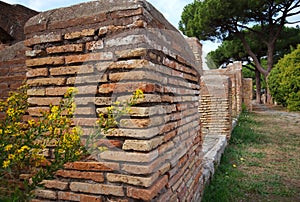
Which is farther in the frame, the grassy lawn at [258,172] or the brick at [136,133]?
the grassy lawn at [258,172]

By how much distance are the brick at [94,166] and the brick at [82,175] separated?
29 millimetres

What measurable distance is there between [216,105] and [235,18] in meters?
15.8

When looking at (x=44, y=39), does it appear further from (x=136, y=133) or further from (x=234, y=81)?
(x=234, y=81)

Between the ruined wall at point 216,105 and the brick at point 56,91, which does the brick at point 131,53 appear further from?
the ruined wall at point 216,105

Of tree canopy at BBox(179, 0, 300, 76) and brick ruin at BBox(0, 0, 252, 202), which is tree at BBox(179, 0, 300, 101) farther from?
brick ruin at BBox(0, 0, 252, 202)

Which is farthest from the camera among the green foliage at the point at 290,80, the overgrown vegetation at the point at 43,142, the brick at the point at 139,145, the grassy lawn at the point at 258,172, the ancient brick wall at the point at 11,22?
the green foliage at the point at 290,80

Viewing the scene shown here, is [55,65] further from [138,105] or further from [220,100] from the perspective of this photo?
[220,100]

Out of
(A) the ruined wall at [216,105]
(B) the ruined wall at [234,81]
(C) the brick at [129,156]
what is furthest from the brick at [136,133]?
(B) the ruined wall at [234,81]

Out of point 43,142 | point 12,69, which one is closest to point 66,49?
point 43,142

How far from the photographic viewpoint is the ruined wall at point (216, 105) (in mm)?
6645

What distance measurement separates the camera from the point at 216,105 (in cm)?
673

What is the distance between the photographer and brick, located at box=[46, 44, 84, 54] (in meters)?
1.79

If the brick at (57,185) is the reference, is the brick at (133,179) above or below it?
above

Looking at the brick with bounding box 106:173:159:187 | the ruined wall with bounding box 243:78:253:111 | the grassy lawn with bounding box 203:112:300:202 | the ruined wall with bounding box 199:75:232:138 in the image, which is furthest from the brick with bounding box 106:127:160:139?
the ruined wall with bounding box 243:78:253:111
